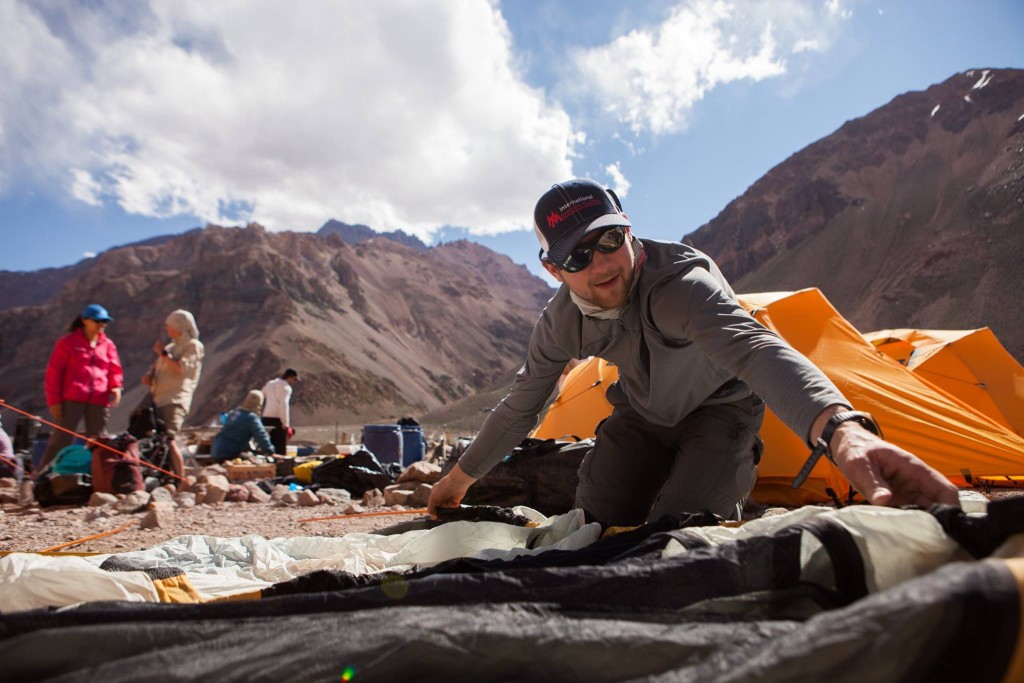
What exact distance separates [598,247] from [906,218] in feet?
173

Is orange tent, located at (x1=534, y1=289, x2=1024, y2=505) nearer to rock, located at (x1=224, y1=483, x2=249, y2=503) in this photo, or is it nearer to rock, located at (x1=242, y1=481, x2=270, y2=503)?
rock, located at (x1=242, y1=481, x2=270, y2=503)

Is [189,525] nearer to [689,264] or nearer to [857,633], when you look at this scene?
[689,264]

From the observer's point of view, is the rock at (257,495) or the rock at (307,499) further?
the rock at (257,495)

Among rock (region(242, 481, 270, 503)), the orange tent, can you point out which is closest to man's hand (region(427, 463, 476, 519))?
the orange tent

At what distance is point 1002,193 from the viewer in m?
37.1

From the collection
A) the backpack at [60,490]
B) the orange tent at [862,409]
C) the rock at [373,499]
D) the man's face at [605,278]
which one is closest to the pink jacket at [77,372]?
the backpack at [60,490]

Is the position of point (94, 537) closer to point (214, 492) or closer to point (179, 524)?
point (179, 524)

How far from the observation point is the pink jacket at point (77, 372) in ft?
20.2

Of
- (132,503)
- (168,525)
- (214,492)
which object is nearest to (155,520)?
(168,525)

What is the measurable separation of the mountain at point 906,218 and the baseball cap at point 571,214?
1205 inches

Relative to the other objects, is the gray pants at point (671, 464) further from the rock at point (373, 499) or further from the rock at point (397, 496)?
the rock at point (373, 499)

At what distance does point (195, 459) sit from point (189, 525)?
5.00 meters

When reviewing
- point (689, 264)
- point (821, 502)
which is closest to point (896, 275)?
point (821, 502)

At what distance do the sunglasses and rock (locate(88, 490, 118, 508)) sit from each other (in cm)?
499
